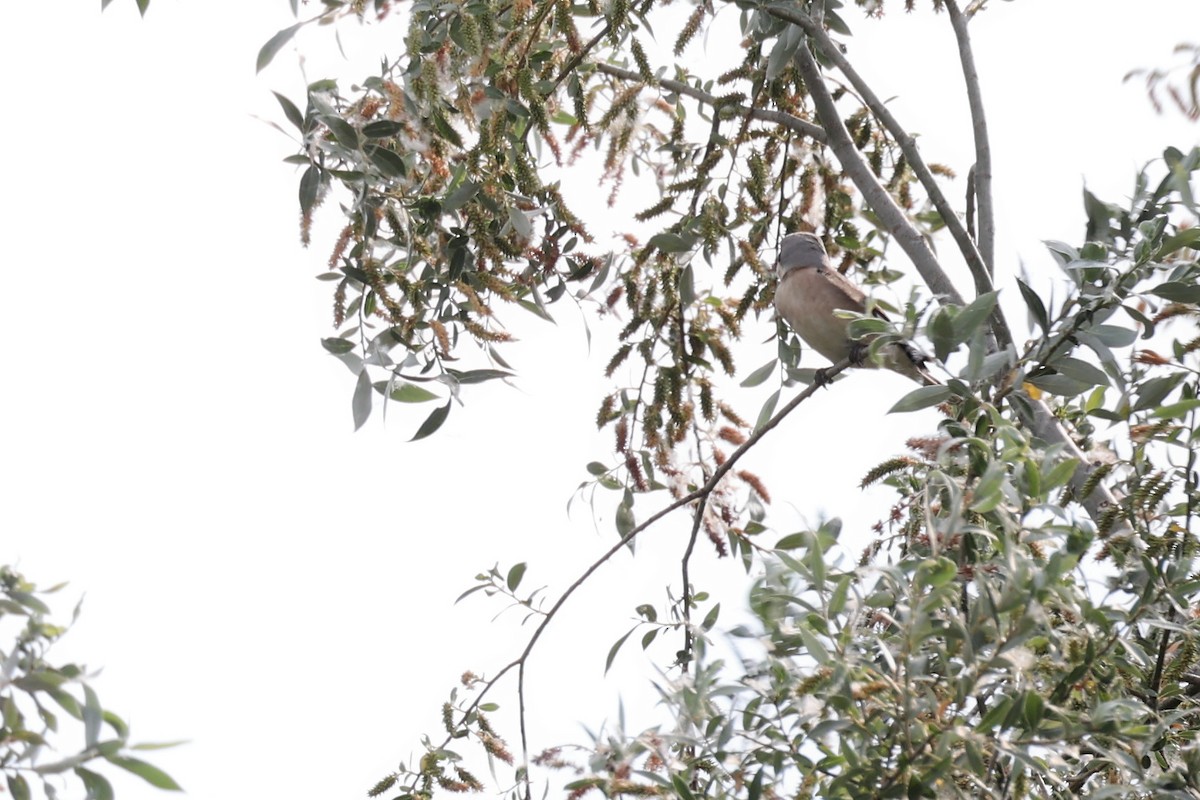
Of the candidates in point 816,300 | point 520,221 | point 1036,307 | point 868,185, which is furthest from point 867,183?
point 1036,307

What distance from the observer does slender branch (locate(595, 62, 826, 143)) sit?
11.2ft

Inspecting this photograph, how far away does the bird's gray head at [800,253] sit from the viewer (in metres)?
4.00

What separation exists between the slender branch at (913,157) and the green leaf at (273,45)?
1.15 meters

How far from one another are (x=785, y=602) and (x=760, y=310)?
2300 millimetres

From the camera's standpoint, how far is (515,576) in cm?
312

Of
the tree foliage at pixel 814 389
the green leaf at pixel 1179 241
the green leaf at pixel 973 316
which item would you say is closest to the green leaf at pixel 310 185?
the tree foliage at pixel 814 389

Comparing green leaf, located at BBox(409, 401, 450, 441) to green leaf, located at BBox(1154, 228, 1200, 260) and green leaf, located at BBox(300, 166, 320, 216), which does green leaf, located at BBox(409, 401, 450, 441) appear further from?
green leaf, located at BBox(1154, 228, 1200, 260)

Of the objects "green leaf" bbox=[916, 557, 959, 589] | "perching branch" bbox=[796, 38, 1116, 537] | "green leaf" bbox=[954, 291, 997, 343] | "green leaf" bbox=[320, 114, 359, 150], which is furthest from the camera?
"perching branch" bbox=[796, 38, 1116, 537]

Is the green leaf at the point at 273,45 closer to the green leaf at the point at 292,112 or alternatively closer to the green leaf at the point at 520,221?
the green leaf at the point at 292,112

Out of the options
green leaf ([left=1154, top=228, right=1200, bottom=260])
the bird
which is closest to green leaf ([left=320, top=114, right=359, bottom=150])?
green leaf ([left=1154, top=228, right=1200, bottom=260])

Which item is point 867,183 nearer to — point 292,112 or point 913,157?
point 913,157

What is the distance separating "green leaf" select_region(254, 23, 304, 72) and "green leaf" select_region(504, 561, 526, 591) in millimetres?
Result: 1401

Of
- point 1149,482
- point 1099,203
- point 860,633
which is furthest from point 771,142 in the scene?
point 860,633

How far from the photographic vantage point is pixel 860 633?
197cm
